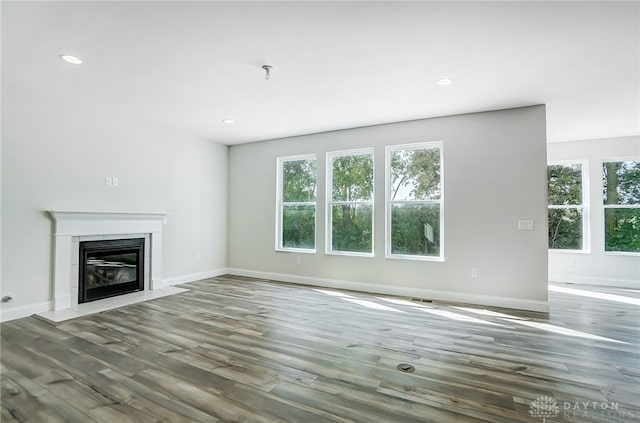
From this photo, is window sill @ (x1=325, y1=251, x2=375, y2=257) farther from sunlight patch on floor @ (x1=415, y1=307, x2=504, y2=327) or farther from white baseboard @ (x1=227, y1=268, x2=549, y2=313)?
sunlight patch on floor @ (x1=415, y1=307, x2=504, y2=327)

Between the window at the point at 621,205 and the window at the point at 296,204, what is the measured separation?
5.41m

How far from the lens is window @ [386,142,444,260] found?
4.57 m

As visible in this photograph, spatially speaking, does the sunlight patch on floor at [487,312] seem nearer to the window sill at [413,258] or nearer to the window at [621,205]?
the window sill at [413,258]

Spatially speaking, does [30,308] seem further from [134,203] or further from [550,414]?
[550,414]

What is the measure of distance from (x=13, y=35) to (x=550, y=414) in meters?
4.70

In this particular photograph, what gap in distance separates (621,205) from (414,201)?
406 centimetres

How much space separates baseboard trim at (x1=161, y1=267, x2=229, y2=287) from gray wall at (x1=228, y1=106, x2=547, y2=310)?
5.73 ft

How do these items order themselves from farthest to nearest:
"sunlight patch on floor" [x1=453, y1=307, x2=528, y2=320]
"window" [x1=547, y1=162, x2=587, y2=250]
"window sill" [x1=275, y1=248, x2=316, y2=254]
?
"window" [x1=547, y1=162, x2=587, y2=250]
"window sill" [x1=275, y1=248, x2=316, y2=254]
"sunlight patch on floor" [x1=453, y1=307, x2=528, y2=320]

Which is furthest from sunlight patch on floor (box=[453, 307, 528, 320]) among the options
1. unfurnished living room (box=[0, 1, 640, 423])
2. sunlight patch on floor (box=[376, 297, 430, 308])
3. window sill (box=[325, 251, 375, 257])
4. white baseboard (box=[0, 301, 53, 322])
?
white baseboard (box=[0, 301, 53, 322])

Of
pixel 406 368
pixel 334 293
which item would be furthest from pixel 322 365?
pixel 334 293

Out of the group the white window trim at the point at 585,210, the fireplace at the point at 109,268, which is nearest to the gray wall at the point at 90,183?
the fireplace at the point at 109,268

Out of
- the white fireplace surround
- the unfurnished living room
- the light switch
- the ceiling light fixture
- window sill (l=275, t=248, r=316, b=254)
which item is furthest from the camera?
window sill (l=275, t=248, r=316, b=254)

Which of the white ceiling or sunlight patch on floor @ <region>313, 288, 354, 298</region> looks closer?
the white ceiling

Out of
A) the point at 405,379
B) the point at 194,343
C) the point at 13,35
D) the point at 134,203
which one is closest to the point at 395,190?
the point at 405,379
